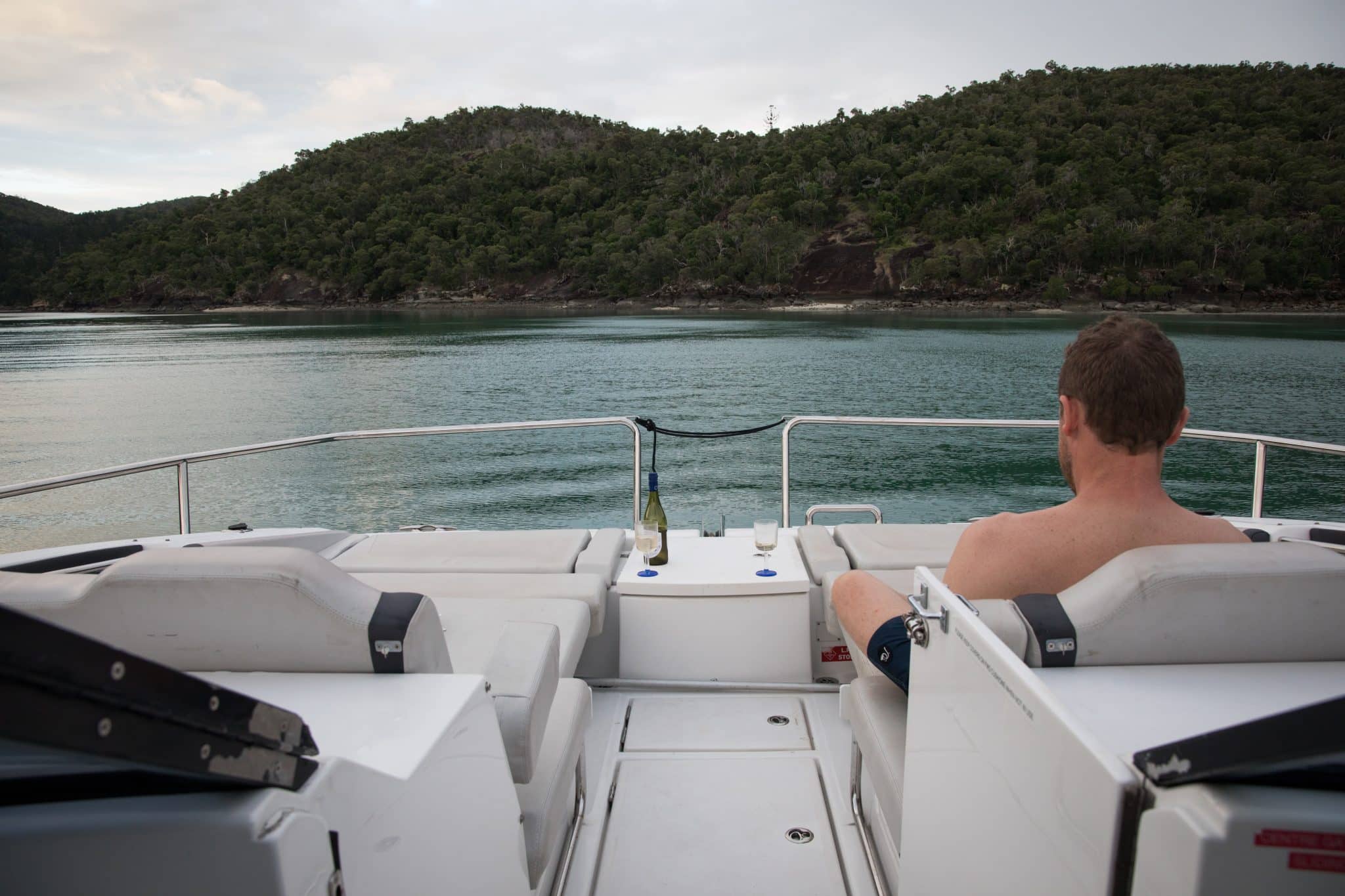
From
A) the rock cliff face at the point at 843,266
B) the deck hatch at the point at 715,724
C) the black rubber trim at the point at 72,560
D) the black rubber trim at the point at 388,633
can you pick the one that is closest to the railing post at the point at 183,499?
the black rubber trim at the point at 72,560

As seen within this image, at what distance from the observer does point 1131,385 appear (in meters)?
1.34

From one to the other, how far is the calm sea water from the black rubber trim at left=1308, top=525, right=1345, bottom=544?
6.73ft

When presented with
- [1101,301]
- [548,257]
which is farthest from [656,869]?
[548,257]

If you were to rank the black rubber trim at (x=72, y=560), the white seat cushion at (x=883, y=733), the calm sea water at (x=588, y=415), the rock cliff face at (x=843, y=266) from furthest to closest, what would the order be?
1. the rock cliff face at (x=843, y=266)
2. the calm sea water at (x=588, y=415)
3. the black rubber trim at (x=72, y=560)
4. the white seat cushion at (x=883, y=733)

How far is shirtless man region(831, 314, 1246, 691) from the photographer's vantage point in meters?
1.34

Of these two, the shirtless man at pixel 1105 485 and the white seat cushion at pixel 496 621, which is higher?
the shirtless man at pixel 1105 485

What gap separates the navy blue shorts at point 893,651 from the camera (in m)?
1.58

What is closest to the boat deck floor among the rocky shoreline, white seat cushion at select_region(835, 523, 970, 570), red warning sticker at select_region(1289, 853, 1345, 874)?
white seat cushion at select_region(835, 523, 970, 570)

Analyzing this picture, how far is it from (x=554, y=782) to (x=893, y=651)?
71cm

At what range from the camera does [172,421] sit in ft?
83.0

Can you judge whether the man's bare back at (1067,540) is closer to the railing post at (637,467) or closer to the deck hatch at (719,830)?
the deck hatch at (719,830)

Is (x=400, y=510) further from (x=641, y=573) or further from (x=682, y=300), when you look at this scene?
(x=682, y=300)

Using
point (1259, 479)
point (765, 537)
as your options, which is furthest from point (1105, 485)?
point (1259, 479)

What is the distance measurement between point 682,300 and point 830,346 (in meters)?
40.0
